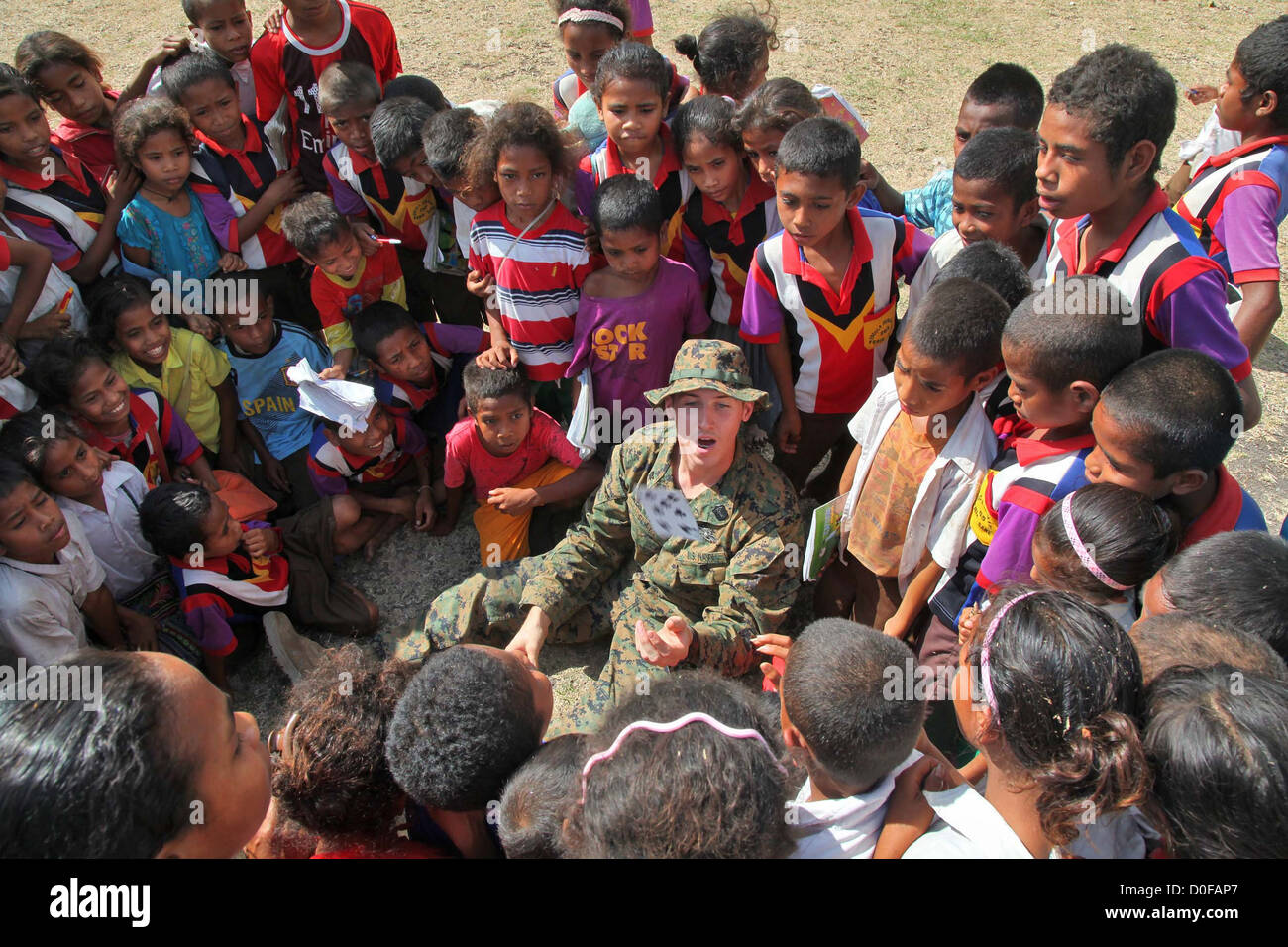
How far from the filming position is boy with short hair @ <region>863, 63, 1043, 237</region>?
3.70 metres

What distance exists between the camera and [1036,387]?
2289 mm

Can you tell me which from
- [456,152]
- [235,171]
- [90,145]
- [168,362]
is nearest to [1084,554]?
[456,152]

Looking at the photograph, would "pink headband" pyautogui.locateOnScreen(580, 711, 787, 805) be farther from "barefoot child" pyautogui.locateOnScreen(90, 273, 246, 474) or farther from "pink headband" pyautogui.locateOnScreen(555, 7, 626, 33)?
"pink headband" pyautogui.locateOnScreen(555, 7, 626, 33)

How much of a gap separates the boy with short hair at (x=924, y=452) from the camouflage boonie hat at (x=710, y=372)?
0.43 metres

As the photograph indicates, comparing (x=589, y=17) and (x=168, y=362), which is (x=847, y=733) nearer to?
(x=168, y=362)

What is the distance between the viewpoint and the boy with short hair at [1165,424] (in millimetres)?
2016

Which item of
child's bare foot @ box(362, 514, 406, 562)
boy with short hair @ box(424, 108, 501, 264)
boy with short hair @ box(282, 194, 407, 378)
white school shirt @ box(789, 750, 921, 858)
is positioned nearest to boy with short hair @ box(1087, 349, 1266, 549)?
white school shirt @ box(789, 750, 921, 858)

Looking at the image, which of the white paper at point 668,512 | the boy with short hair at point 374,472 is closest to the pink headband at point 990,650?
the white paper at point 668,512

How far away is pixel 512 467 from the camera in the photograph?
366 centimetres
